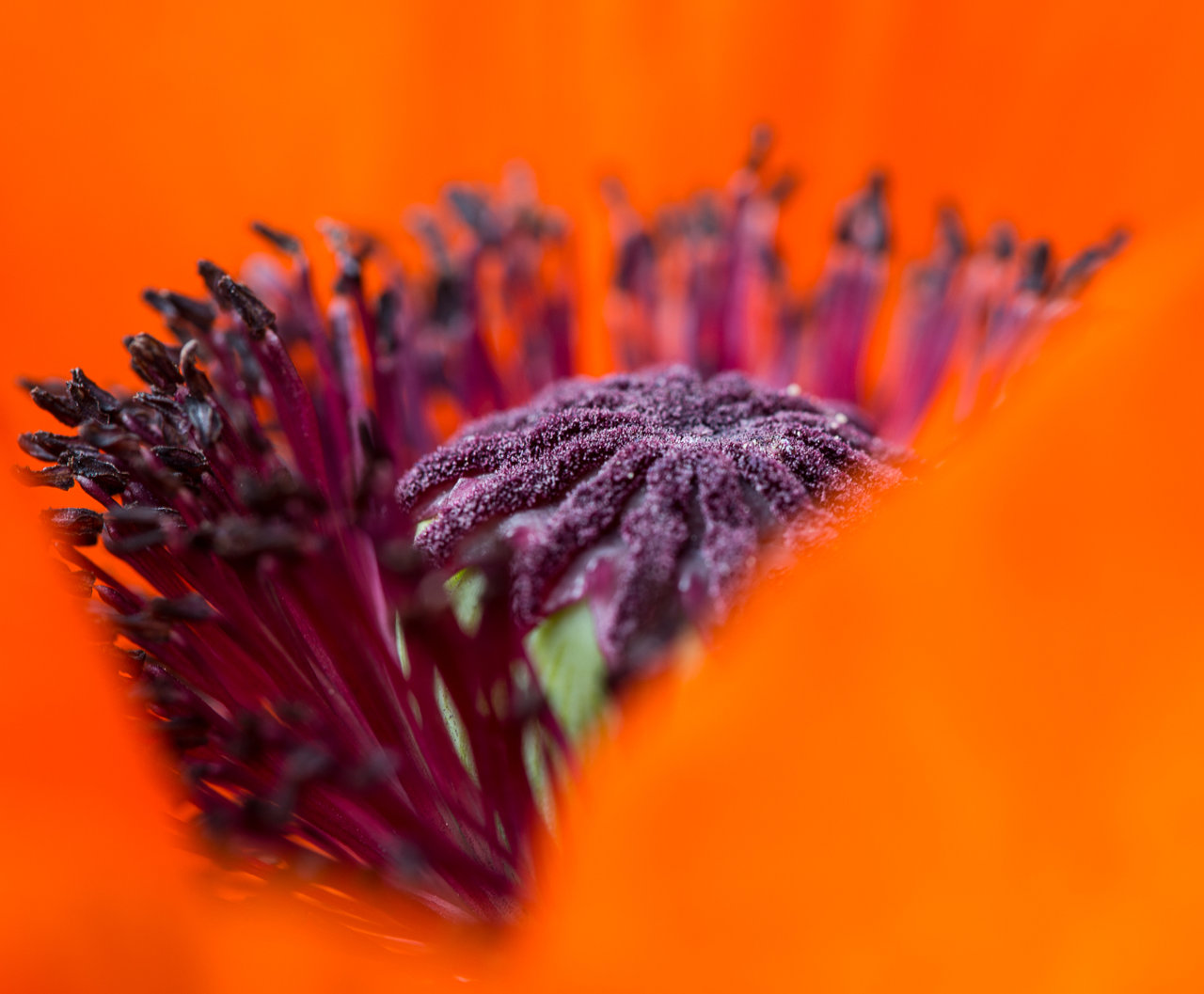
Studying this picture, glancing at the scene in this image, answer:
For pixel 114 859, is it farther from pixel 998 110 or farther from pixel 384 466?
pixel 998 110

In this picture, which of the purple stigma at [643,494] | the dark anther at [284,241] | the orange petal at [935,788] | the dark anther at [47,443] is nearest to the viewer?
the orange petal at [935,788]

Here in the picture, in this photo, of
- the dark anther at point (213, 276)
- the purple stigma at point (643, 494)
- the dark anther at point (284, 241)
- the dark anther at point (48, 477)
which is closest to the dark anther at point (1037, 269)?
the purple stigma at point (643, 494)

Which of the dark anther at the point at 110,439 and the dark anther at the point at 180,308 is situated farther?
the dark anther at the point at 180,308

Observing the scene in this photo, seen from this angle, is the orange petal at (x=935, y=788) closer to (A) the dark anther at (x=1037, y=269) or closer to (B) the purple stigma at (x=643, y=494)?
(B) the purple stigma at (x=643, y=494)

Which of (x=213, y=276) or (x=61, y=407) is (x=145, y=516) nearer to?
(x=61, y=407)

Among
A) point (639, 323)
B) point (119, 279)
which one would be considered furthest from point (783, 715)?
point (119, 279)

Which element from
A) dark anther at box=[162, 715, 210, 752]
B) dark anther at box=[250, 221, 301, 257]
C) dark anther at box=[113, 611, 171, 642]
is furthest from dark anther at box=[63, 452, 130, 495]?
dark anther at box=[250, 221, 301, 257]

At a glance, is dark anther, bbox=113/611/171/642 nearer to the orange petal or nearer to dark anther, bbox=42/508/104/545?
dark anther, bbox=42/508/104/545

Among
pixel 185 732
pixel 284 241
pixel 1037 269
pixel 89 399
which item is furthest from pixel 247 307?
pixel 1037 269
